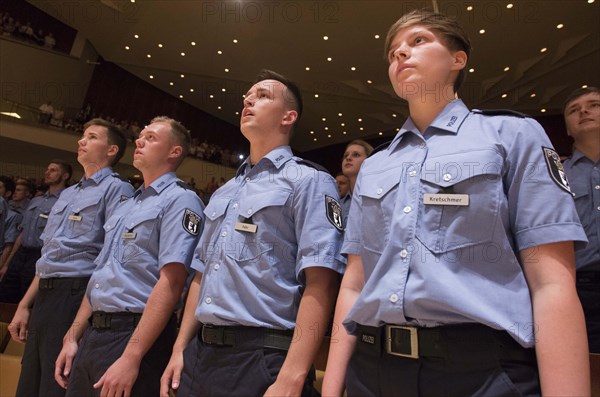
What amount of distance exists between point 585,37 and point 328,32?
4018 mm

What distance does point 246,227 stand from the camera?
54.2 inches

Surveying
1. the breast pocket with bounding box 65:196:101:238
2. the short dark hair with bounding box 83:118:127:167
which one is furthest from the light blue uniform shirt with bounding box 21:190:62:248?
the breast pocket with bounding box 65:196:101:238

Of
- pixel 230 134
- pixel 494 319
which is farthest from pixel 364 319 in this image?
pixel 230 134

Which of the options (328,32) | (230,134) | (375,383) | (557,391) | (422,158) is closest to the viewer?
(557,391)

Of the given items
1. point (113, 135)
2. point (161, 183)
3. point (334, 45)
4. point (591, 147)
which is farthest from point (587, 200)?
point (334, 45)

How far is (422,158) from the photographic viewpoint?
1.03 metres

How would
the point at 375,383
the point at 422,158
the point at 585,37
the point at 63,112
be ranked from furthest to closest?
1. the point at 63,112
2. the point at 585,37
3. the point at 422,158
4. the point at 375,383

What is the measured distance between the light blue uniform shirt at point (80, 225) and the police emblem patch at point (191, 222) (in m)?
0.62

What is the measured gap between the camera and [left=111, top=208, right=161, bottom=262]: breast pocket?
179 cm

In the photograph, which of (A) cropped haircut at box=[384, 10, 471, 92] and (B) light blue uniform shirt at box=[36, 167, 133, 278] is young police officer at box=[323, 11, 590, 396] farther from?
(B) light blue uniform shirt at box=[36, 167, 133, 278]

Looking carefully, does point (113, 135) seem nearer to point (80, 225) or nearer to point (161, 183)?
point (80, 225)

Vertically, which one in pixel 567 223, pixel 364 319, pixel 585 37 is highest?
pixel 585 37

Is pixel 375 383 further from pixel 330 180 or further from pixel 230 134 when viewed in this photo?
pixel 230 134

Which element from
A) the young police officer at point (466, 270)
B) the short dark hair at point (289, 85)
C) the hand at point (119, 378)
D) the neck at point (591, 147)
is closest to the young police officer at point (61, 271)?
the hand at point (119, 378)
